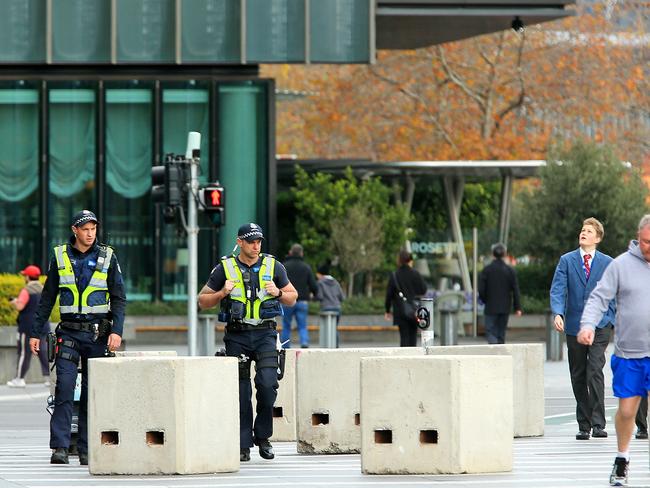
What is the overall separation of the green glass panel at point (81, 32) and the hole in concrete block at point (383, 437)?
24566 millimetres

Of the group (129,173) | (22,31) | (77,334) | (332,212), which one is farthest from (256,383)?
(332,212)

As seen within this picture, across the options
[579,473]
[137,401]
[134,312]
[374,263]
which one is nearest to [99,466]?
[137,401]

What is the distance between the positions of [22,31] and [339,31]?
631 cm

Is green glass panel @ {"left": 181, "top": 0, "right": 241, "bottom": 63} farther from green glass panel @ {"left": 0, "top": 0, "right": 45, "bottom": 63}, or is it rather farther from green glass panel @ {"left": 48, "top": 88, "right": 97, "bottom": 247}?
green glass panel @ {"left": 0, "top": 0, "right": 45, "bottom": 63}

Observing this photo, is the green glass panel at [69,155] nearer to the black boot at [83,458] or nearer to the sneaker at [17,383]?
the sneaker at [17,383]

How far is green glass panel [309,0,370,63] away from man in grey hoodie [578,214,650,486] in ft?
80.0

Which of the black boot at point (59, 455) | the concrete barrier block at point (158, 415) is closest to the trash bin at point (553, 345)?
the black boot at point (59, 455)

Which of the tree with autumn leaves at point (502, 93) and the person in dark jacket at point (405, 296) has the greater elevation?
the tree with autumn leaves at point (502, 93)

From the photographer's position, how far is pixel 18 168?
3725 centimetres

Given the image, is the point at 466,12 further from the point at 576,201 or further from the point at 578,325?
the point at 578,325

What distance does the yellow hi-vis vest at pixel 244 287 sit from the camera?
528 inches

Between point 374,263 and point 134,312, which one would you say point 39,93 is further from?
point 374,263

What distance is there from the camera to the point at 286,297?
1362cm

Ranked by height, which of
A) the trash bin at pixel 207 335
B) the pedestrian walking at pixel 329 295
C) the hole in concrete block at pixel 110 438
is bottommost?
the trash bin at pixel 207 335
